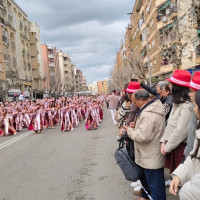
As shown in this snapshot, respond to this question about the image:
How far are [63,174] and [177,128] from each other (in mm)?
3353

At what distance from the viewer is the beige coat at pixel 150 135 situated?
3158 mm

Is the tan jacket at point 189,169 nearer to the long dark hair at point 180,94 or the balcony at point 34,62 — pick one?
the long dark hair at point 180,94

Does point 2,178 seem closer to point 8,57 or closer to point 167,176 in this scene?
point 167,176

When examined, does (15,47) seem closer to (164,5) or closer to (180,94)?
(164,5)

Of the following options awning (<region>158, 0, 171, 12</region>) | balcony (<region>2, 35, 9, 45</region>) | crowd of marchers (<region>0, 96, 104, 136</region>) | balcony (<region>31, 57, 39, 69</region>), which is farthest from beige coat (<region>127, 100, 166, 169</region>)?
balcony (<region>31, 57, 39, 69</region>)

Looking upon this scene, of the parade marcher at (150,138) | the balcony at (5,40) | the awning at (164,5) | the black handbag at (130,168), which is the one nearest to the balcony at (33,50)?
the balcony at (5,40)

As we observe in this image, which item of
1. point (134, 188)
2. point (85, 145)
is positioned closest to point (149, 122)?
point (134, 188)

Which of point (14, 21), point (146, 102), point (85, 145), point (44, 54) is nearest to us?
point (146, 102)

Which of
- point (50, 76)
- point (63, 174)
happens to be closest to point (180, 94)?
point (63, 174)

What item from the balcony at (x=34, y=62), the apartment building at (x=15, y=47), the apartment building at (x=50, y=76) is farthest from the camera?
the apartment building at (x=50, y=76)

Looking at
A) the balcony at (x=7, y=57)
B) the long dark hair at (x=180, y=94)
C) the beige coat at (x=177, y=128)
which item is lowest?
the beige coat at (x=177, y=128)

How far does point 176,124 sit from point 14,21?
4604 cm

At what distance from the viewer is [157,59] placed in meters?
33.8

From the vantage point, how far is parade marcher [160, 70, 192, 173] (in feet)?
9.68
